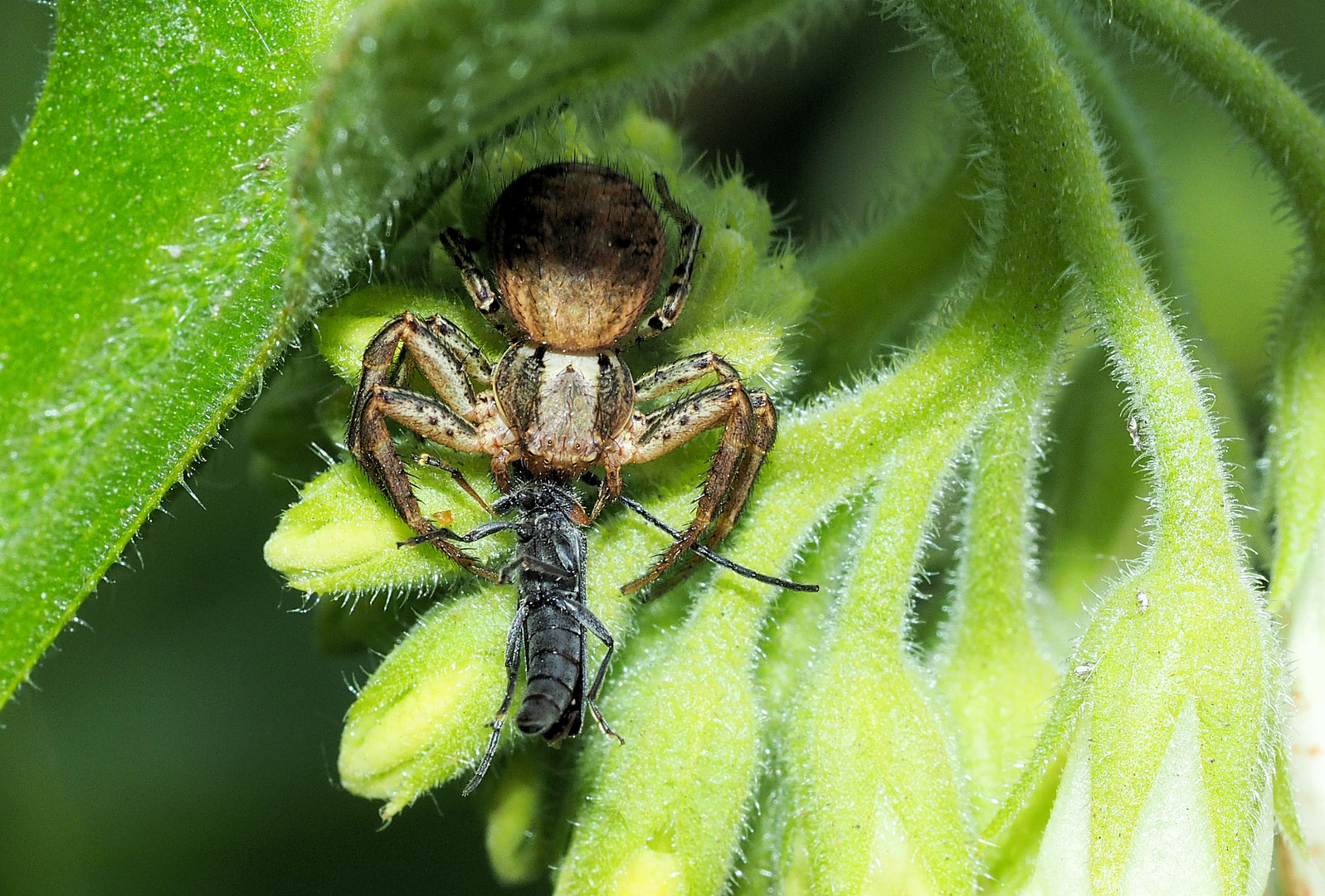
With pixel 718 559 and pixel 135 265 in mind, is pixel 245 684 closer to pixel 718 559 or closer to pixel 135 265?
pixel 718 559

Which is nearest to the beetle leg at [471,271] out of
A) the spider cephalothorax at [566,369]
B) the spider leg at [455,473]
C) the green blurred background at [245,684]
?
the spider cephalothorax at [566,369]

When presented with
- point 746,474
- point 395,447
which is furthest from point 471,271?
point 746,474

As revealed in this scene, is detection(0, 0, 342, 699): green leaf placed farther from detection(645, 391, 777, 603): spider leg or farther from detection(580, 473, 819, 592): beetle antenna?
detection(645, 391, 777, 603): spider leg

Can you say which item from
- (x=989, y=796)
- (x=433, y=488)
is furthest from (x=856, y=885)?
(x=433, y=488)

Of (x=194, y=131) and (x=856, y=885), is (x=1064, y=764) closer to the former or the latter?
(x=856, y=885)

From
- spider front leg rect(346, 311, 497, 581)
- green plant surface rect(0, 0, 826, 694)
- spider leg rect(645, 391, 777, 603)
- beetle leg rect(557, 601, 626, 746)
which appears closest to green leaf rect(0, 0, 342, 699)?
green plant surface rect(0, 0, 826, 694)

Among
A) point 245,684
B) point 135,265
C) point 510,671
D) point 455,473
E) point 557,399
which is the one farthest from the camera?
point 245,684
